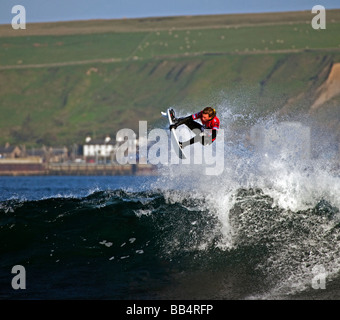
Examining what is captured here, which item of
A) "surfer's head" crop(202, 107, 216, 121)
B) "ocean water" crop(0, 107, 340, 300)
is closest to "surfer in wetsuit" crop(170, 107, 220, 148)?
"surfer's head" crop(202, 107, 216, 121)

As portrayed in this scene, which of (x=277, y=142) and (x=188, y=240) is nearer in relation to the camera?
(x=188, y=240)

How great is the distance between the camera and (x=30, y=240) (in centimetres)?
1354

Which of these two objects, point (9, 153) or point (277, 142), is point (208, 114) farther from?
point (9, 153)

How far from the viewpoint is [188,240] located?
13.2 metres

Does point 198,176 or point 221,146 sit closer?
point 198,176

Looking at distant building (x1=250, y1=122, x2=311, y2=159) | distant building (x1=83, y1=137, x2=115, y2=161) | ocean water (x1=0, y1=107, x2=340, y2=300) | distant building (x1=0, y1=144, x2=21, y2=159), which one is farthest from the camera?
distant building (x1=83, y1=137, x2=115, y2=161)

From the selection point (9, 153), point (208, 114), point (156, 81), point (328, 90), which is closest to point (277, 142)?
point (208, 114)

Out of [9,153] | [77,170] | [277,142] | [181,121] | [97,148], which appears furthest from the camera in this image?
[97,148]

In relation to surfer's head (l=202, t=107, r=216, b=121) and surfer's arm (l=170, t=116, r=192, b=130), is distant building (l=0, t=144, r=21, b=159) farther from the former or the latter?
surfer's head (l=202, t=107, r=216, b=121)

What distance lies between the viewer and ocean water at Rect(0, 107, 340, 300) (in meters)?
11.3

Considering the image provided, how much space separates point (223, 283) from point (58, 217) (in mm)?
4724
